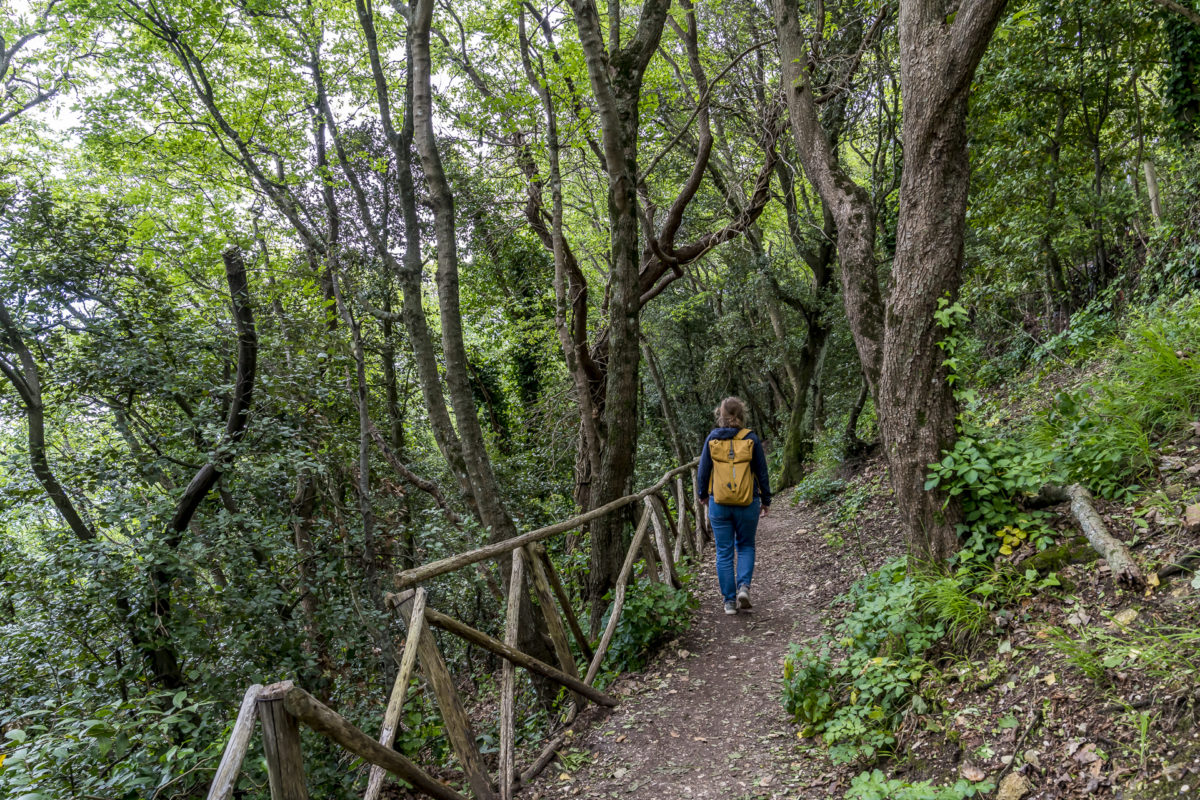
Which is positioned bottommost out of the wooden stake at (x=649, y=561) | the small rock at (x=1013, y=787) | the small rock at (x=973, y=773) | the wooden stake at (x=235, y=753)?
the small rock at (x=973, y=773)

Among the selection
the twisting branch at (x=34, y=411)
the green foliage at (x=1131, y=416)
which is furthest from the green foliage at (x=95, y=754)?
the green foliage at (x=1131, y=416)

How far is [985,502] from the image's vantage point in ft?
12.0

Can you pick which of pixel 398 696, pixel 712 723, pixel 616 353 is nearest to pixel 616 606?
pixel 712 723

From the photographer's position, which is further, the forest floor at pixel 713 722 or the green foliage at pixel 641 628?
the green foliage at pixel 641 628

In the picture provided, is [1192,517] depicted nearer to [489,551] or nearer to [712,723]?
[712,723]

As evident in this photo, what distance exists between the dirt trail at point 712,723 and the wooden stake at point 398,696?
1.37 m

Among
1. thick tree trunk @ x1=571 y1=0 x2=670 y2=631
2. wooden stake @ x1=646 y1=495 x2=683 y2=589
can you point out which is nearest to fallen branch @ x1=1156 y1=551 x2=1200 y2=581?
thick tree trunk @ x1=571 y1=0 x2=670 y2=631

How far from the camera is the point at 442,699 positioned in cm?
303

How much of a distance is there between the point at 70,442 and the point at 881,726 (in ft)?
26.8

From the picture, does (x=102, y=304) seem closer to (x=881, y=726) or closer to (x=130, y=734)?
(x=130, y=734)

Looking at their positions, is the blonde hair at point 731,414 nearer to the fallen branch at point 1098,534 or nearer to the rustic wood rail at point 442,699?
the rustic wood rail at point 442,699

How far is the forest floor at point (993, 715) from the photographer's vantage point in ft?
7.38

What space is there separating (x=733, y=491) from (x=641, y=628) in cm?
141

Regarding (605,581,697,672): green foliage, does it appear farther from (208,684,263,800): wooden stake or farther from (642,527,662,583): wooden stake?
(208,684,263,800): wooden stake
